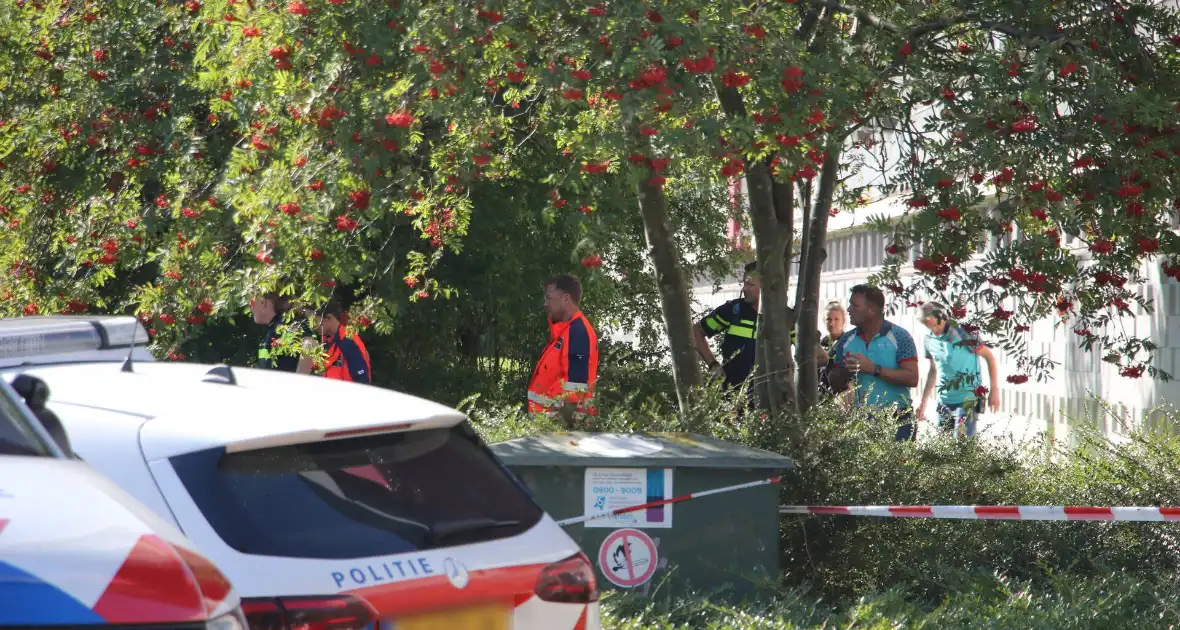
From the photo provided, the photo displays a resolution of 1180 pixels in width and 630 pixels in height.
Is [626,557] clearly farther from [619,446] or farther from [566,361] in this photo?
[566,361]

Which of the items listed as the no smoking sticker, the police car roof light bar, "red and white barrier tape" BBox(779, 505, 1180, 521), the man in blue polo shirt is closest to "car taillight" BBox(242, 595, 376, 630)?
the police car roof light bar

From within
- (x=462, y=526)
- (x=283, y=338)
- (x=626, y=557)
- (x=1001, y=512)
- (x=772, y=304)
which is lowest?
(x=626, y=557)

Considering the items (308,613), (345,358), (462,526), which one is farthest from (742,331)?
(308,613)

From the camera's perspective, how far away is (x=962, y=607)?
6.33 meters

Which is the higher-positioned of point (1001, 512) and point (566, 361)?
point (566, 361)

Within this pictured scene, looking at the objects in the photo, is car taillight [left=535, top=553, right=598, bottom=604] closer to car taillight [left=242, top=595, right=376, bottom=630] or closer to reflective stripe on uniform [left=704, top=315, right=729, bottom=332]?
car taillight [left=242, top=595, right=376, bottom=630]

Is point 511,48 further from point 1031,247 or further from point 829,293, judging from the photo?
point 829,293

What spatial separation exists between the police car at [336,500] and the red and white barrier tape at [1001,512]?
285 cm

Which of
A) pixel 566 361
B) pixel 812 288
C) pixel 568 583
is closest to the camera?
pixel 568 583

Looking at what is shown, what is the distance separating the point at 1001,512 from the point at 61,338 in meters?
3.97

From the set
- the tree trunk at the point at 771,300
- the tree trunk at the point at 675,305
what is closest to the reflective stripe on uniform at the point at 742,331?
the tree trunk at the point at 675,305

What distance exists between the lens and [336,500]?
12.5 feet

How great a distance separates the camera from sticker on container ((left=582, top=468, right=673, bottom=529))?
256 inches

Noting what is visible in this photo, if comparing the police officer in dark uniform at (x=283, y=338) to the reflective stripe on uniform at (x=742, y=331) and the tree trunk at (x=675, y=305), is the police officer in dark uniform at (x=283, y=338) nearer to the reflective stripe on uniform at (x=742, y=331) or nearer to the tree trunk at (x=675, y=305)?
the tree trunk at (x=675, y=305)
